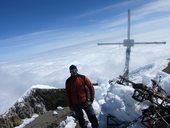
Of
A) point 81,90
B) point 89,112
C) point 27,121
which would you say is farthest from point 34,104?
point 81,90

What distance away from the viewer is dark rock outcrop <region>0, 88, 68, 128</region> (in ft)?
59.0

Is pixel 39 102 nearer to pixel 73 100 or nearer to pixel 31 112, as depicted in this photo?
pixel 31 112

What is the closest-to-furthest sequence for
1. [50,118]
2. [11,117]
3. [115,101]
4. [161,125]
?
[161,125] < [115,101] < [50,118] < [11,117]

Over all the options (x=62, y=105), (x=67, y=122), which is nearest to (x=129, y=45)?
(x=62, y=105)

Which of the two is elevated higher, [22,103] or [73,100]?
[73,100]

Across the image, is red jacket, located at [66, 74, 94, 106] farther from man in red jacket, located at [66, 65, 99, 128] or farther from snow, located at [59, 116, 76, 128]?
snow, located at [59, 116, 76, 128]

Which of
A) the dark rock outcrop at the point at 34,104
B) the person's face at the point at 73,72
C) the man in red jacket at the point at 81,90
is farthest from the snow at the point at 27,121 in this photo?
the person's face at the point at 73,72

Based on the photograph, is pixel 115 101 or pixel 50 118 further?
pixel 50 118

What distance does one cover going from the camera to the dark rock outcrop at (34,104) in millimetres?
17984

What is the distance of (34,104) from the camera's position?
64.4 feet

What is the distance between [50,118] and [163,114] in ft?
24.8

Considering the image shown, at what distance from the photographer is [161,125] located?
31.4 ft

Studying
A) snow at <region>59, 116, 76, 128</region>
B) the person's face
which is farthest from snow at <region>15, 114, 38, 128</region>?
the person's face

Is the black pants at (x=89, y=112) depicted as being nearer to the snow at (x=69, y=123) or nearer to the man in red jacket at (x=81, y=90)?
the man in red jacket at (x=81, y=90)
